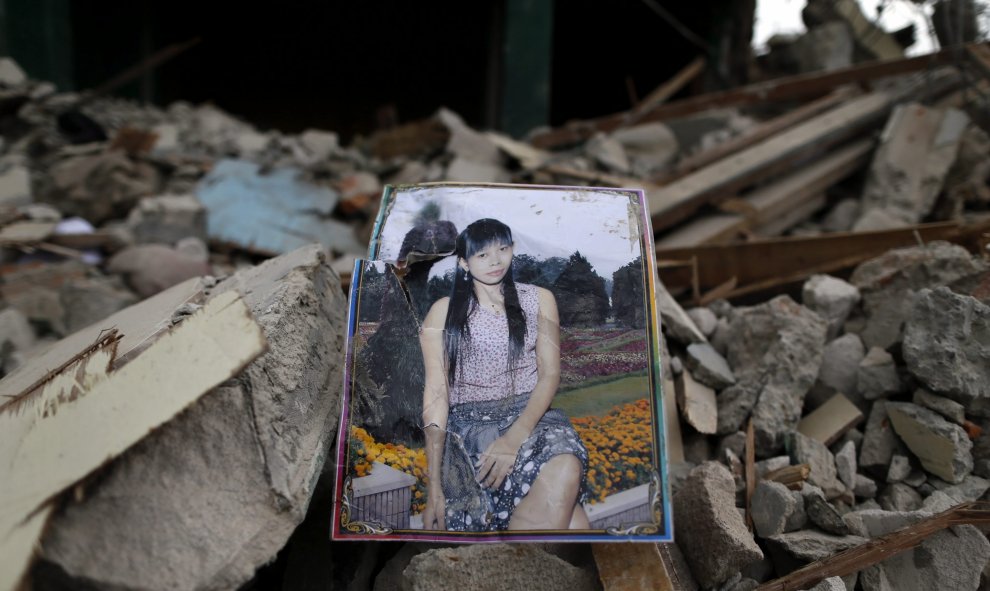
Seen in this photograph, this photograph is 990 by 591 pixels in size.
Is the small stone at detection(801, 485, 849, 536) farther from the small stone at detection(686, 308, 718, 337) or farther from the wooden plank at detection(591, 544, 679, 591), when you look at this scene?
the small stone at detection(686, 308, 718, 337)

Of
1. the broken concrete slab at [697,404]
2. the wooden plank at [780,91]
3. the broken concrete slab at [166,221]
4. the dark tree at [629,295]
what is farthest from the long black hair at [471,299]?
the wooden plank at [780,91]

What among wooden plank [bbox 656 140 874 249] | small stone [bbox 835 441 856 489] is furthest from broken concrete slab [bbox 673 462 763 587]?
wooden plank [bbox 656 140 874 249]

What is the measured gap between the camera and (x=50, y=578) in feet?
4.10

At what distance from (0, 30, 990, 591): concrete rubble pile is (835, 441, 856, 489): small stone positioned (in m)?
0.01

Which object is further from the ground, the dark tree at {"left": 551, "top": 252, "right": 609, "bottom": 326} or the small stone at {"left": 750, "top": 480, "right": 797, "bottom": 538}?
the dark tree at {"left": 551, "top": 252, "right": 609, "bottom": 326}

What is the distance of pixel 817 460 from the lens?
1.97m

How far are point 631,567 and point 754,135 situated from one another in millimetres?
3570

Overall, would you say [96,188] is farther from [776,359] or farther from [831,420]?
[831,420]

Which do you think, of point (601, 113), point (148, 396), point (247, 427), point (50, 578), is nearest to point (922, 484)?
point (247, 427)

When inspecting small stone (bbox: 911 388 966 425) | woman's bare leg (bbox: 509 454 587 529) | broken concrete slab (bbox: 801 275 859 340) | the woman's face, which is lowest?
woman's bare leg (bbox: 509 454 587 529)

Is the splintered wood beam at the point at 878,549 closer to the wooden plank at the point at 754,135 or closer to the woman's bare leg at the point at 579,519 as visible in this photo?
the woman's bare leg at the point at 579,519

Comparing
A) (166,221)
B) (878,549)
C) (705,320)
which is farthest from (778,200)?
(166,221)

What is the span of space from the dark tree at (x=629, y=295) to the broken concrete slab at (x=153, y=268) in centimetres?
244

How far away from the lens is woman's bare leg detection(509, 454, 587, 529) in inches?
61.9
